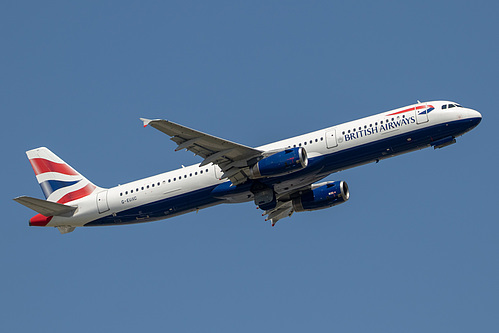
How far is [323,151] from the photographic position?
5081 cm

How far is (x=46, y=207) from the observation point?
2213 inches

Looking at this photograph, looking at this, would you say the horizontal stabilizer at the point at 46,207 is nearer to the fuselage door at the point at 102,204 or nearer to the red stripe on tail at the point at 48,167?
the fuselage door at the point at 102,204

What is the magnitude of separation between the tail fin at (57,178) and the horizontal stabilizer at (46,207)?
169 centimetres

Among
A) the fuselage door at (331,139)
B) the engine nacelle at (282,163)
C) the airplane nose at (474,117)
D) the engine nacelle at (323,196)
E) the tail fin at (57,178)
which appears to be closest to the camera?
the engine nacelle at (282,163)

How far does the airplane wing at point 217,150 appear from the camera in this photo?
4791cm

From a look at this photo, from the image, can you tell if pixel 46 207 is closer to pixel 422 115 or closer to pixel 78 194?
pixel 78 194

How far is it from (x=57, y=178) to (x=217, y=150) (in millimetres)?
16967

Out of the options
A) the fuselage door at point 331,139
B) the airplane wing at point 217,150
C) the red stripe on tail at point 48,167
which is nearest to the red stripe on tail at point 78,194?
the red stripe on tail at point 48,167

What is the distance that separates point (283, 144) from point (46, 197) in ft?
70.7

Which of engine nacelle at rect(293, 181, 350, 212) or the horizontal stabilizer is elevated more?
the horizontal stabilizer

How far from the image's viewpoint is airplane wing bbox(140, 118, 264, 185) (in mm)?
47906

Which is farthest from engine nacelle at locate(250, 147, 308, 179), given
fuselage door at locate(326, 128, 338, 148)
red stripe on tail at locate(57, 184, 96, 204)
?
red stripe on tail at locate(57, 184, 96, 204)

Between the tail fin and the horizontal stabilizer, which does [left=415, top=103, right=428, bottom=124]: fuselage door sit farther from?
the horizontal stabilizer

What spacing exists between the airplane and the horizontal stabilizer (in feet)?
0.25
